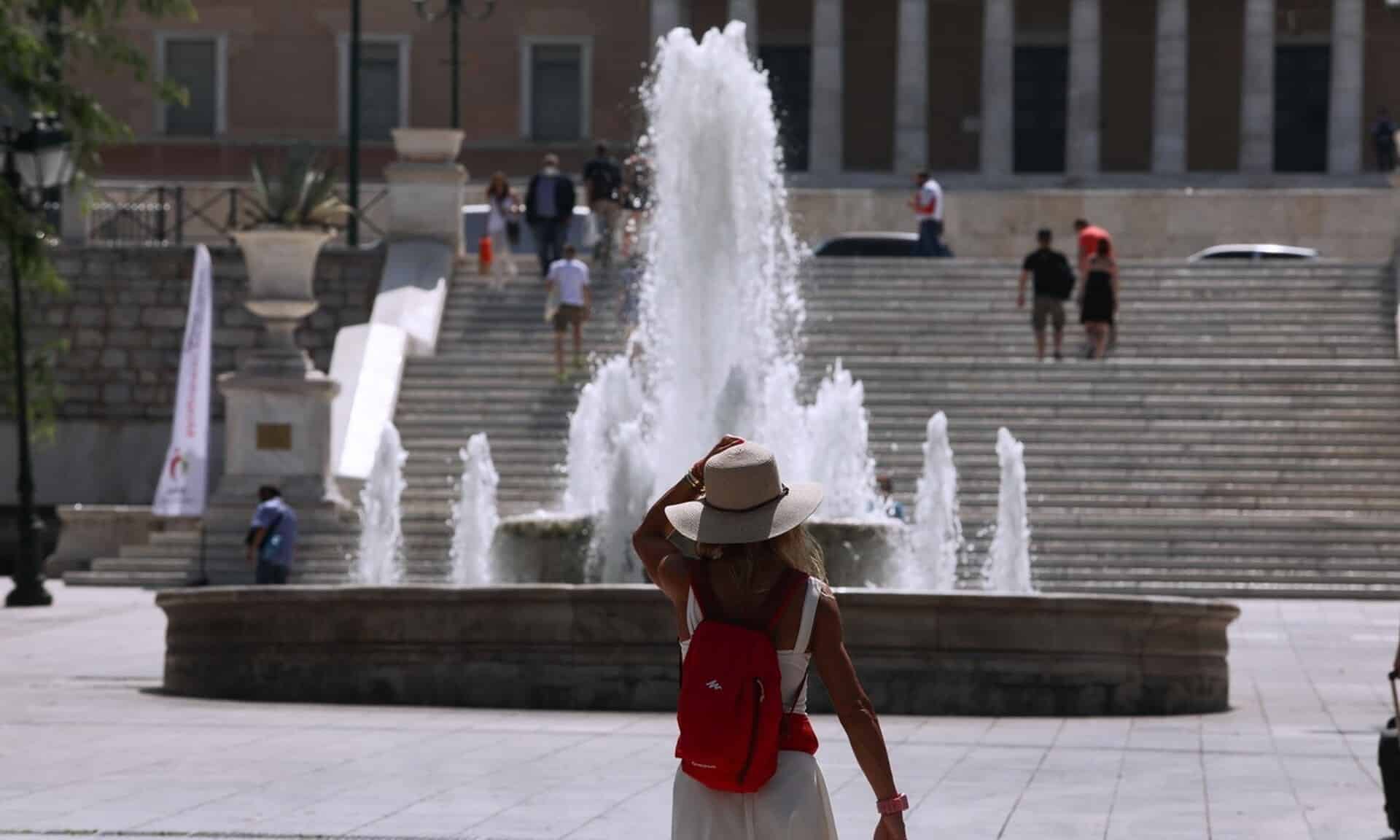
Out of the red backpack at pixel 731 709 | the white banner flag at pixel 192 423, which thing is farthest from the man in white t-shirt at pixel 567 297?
the red backpack at pixel 731 709

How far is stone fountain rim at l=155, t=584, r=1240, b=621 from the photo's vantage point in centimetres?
1323

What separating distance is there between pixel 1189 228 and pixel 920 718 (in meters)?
25.9

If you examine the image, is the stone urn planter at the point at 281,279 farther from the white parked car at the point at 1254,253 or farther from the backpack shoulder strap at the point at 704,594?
the backpack shoulder strap at the point at 704,594

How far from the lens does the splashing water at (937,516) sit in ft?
72.9

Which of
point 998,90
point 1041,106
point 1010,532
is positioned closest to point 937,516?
point 1010,532

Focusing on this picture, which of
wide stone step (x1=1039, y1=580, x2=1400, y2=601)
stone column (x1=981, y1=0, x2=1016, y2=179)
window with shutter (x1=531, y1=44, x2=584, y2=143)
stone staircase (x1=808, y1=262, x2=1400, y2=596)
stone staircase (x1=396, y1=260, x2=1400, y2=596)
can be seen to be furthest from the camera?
window with shutter (x1=531, y1=44, x2=584, y2=143)

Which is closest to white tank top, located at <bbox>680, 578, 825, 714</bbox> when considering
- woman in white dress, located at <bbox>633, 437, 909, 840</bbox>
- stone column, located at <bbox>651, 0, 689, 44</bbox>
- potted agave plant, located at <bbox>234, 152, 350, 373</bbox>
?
woman in white dress, located at <bbox>633, 437, 909, 840</bbox>

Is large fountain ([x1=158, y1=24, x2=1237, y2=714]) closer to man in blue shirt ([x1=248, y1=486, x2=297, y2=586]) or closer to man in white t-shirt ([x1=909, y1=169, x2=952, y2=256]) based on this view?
man in blue shirt ([x1=248, y1=486, x2=297, y2=586])

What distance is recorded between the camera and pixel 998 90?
185 feet

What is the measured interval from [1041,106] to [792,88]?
17.8 feet

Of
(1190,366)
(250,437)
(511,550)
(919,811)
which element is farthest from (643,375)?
(919,811)

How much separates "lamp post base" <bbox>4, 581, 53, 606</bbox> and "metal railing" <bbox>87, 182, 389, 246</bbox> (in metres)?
13.7

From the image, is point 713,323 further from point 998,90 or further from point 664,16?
point 664,16

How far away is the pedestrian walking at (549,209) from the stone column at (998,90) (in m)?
25.0
